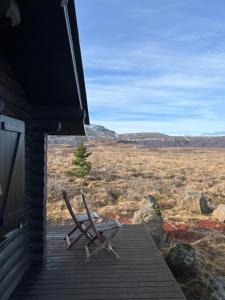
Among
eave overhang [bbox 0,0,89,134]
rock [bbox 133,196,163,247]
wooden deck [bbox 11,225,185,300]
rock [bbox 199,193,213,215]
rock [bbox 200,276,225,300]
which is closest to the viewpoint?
eave overhang [bbox 0,0,89,134]

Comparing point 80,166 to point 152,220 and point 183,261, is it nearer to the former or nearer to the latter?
point 152,220

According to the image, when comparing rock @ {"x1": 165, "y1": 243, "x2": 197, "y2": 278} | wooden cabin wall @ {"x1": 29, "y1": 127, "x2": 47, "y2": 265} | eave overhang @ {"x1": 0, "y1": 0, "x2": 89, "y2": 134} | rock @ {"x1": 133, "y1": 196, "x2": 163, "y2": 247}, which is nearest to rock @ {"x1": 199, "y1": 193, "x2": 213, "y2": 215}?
rock @ {"x1": 133, "y1": 196, "x2": 163, "y2": 247}

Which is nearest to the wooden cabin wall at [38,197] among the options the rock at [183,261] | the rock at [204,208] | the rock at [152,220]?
the rock at [183,261]

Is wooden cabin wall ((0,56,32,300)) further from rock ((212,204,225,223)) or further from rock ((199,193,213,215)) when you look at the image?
rock ((199,193,213,215))

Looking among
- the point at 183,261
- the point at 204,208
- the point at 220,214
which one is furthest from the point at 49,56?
the point at 204,208

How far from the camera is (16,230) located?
5.96m

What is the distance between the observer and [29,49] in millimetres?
5281

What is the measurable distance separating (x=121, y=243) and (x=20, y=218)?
3061 millimetres

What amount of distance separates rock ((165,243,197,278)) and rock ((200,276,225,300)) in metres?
0.66

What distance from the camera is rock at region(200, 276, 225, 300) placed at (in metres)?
6.74

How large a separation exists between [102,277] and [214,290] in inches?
66.3

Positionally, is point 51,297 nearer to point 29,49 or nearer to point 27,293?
point 27,293

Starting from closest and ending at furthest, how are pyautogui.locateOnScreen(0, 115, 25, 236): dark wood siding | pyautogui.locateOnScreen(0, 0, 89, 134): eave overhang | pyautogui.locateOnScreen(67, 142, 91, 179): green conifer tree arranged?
pyautogui.locateOnScreen(0, 0, 89, 134): eave overhang → pyautogui.locateOnScreen(0, 115, 25, 236): dark wood siding → pyautogui.locateOnScreen(67, 142, 91, 179): green conifer tree

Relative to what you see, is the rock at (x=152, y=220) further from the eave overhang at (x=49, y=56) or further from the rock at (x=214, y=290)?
the eave overhang at (x=49, y=56)
